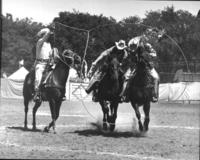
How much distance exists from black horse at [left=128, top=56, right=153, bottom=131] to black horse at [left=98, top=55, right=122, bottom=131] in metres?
0.35

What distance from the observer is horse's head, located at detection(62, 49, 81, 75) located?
39.3ft

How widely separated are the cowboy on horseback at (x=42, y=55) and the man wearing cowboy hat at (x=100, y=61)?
3.49 feet

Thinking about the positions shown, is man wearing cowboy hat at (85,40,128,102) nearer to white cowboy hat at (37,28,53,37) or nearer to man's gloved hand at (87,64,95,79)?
man's gloved hand at (87,64,95,79)

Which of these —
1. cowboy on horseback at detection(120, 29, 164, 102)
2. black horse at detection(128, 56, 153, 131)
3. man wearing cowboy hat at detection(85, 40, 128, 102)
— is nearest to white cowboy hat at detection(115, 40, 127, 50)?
man wearing cowboy hat at detection(85, 40, 128, 102)

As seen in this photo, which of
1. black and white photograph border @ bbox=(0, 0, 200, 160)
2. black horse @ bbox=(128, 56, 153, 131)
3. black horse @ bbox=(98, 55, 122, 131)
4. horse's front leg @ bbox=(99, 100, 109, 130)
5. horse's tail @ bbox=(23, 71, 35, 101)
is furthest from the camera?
horse's front leg @ bbox=(99, 100, 109, 130)

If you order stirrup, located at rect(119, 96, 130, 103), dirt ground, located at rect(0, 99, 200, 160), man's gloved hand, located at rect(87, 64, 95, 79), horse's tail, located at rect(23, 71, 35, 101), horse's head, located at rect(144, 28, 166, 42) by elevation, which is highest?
horse's head, located at rect(144, 28, 166, 42)

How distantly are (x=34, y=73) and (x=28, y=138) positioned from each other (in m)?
1.98

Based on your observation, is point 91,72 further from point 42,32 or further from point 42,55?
point 42,32

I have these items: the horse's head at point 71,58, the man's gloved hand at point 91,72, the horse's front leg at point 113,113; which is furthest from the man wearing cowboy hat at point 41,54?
the horse's front leg at point 113,113

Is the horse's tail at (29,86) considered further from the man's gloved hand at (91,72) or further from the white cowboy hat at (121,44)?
the white cowboy hat at (121,44)

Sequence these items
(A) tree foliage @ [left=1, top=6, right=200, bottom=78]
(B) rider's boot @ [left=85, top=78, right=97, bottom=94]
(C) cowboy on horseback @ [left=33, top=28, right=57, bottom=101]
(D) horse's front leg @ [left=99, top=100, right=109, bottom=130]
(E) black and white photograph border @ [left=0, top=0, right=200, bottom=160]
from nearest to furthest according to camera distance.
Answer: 1. (E) black and white photograph border @ [left=0, top=0, right=200, bottom=160]
2. (A) tree foliage @ [left=1, top=6, right=200, bottom=78]
3. (C) cowboy on horseback @ [left=33, top=28, right=57, bottom=101]
4. (B) rider's boot @ [left=85, top=78, right=97, bottom=94]
5. (D) horse's front leg @ [left=99, top=100, right=109, bottom=130]

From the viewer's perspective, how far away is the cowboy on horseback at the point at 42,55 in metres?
12.0

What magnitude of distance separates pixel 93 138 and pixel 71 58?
1953 mm

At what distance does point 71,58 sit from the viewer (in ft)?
39.5
